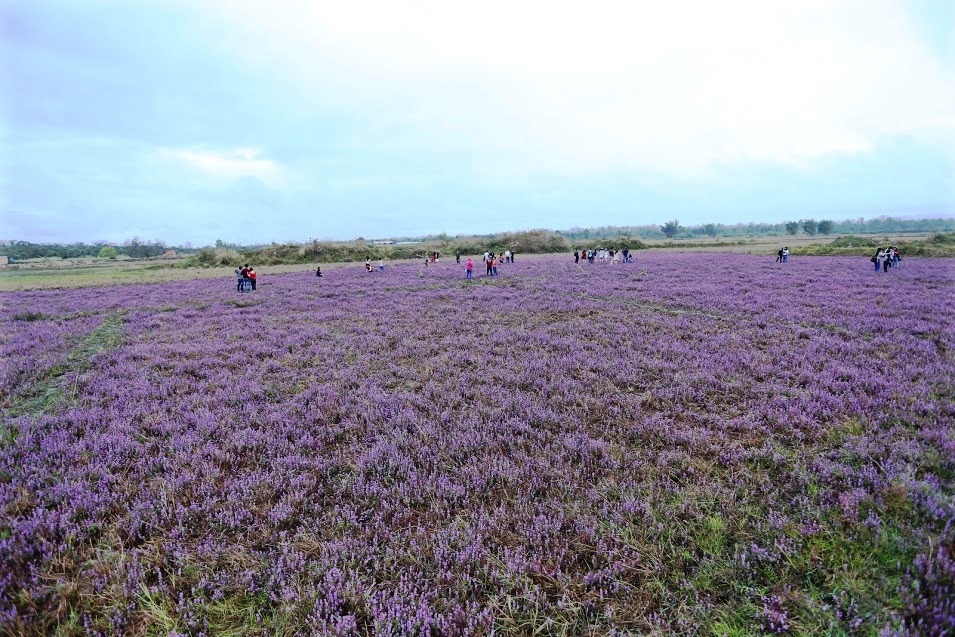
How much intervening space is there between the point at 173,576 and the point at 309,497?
1.29m

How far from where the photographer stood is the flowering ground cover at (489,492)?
116 inches

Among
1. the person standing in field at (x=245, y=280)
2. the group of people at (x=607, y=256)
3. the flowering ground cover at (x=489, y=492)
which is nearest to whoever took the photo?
the flowering ground cover at (x=489, y=492)

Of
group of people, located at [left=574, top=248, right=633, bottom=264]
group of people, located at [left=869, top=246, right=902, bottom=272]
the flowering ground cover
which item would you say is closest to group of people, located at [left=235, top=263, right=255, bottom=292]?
the flowering ground cover

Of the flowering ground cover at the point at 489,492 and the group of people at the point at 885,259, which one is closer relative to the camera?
the flowering ground cover at the point at 489,492

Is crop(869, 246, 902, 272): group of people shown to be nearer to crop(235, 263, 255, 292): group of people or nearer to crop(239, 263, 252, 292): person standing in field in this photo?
crop(235, 263, 255, 292): group of people

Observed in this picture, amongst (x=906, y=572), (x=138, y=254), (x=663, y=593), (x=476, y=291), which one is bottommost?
(x=663, y=593)

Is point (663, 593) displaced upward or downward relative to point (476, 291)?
downward

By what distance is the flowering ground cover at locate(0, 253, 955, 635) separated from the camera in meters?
2.95

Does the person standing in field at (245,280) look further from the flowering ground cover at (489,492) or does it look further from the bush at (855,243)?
the bush at (855,243)

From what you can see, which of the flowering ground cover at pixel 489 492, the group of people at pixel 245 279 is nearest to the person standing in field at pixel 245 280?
the group of people at pixel 245 279

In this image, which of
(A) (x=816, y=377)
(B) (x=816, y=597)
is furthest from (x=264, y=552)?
(A) (x=816, y=377)

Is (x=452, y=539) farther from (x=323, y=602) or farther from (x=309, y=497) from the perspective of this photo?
(x=309, y=497)

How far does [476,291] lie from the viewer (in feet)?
75.5

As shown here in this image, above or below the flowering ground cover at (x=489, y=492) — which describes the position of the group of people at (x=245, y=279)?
above
